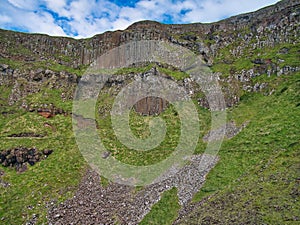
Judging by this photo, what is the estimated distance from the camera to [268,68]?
56656 mm

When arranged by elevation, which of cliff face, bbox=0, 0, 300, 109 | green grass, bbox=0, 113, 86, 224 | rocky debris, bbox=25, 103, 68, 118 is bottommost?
green grass, bbox=0, 113, 86, 224

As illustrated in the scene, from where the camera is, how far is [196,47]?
7550 cm

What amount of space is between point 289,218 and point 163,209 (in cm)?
1313

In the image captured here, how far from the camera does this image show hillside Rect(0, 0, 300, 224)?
28092 mm

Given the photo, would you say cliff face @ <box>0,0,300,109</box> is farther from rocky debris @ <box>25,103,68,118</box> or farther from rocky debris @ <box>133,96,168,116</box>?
rocky debris @ <box>133,96,168,116</box>

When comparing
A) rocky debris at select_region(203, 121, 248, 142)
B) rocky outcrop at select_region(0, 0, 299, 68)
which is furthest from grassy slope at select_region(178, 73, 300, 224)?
rocky outcrop at select_region(0, 0, 299, 68)

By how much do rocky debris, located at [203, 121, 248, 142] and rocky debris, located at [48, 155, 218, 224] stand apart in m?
6.78

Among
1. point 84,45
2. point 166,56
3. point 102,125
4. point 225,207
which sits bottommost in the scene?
point 225,207

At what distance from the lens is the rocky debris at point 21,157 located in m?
39.9

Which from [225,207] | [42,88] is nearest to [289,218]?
[225,207]

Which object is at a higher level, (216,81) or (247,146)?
(216,81)

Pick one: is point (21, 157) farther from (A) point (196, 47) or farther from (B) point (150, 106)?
(A) point (196, 47)

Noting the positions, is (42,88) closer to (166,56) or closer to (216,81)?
(166,56)

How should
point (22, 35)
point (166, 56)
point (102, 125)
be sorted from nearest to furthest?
point (102, 125), point (166, 56), point (22, 35)
